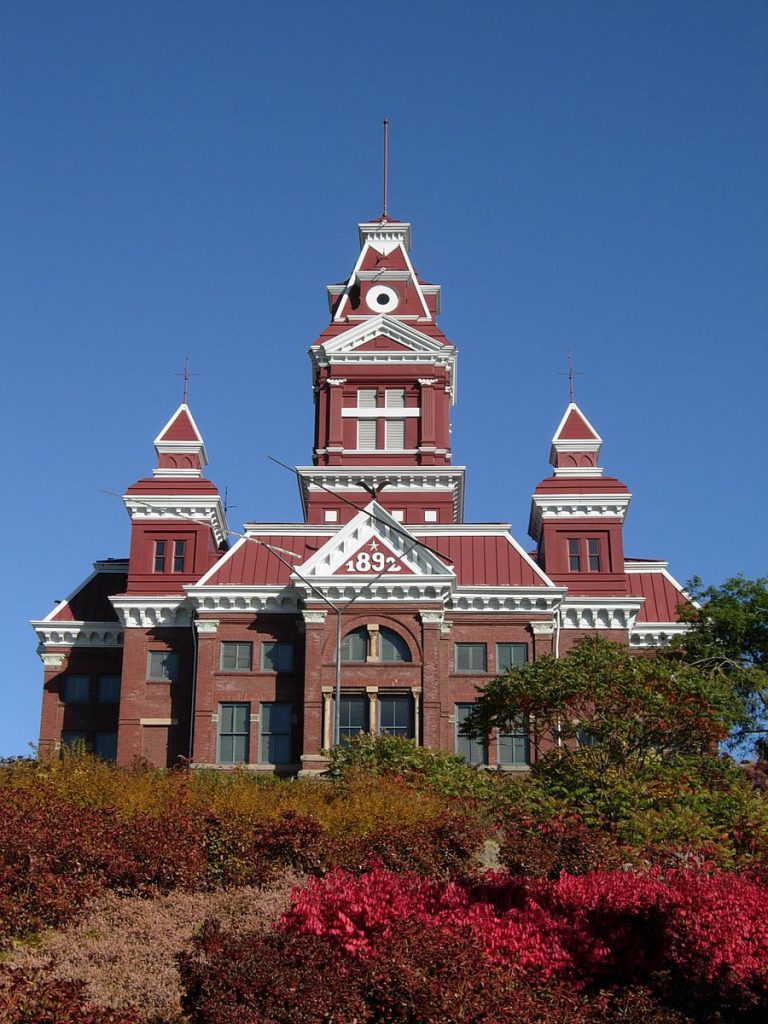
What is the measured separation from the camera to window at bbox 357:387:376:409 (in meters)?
54.7

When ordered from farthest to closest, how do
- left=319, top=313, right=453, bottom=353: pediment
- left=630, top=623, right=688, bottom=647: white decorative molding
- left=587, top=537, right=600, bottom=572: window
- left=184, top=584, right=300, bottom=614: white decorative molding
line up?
left=319, top=313, right=453, bottom=353: pediment < left=587, top=537, right=600, bottom=572: window < left=630, top=623, right=688, bottom=647: white decorative molding < left=184, top=584, right=300, bottom=614: white decorative molding

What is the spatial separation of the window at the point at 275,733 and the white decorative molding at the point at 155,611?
16.6ft

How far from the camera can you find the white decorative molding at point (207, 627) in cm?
4562

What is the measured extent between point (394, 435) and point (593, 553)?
9814 mm

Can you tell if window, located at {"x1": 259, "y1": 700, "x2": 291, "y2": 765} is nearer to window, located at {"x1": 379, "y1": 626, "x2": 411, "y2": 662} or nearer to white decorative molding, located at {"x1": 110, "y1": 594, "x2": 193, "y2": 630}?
window, located at {"x1": 379, "y1": 626, "x2": 411, "y2": 662}

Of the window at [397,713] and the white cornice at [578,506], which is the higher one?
the white cornice at [578,506]

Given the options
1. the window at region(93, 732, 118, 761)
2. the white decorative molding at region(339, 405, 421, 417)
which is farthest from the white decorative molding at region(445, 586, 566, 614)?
the window at region(93, 732, 118, 761)

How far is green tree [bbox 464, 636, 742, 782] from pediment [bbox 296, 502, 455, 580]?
11057 mm

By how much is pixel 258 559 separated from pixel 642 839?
24.8 metres

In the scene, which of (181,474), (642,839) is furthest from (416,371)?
(642,839)

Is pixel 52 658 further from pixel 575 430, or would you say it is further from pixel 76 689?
pixel 575 430

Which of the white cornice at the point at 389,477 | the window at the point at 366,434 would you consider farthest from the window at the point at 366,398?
the white cornice at the point at 389,477

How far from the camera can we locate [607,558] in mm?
49344

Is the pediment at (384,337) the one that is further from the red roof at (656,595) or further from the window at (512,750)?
the window at (512,750)
